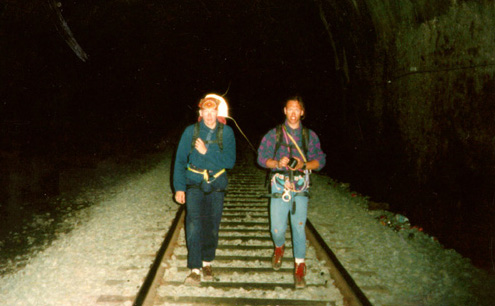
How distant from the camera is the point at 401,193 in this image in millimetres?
6449

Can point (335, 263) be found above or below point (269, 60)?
below

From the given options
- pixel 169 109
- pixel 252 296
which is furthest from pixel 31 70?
pixel 169 109

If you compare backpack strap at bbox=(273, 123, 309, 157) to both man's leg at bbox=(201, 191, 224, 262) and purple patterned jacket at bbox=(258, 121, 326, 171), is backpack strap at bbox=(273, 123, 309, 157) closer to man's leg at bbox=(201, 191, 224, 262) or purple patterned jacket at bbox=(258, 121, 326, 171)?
purple patterned jacket at bbox=(258, 121, 326, 171)

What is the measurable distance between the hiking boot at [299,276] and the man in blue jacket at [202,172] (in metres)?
0.99

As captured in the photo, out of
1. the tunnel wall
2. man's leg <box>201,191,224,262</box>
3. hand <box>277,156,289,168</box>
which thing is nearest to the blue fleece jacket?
man's leg <box>201,191,224,262</box>

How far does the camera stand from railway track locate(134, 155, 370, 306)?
11.5ft

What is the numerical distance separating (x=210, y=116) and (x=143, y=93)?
1691 cm

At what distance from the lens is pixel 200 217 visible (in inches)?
146

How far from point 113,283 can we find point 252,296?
1.53m

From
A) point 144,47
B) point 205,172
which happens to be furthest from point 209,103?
point 144,47

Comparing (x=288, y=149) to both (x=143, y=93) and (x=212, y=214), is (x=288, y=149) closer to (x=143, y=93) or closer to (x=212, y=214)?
(x=212, y=214)

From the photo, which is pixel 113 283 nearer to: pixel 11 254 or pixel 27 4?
pixel 11 254

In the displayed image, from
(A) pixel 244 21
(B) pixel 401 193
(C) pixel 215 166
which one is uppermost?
(A) pixel 244 21

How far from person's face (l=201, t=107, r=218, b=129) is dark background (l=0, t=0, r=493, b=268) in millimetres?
3234
